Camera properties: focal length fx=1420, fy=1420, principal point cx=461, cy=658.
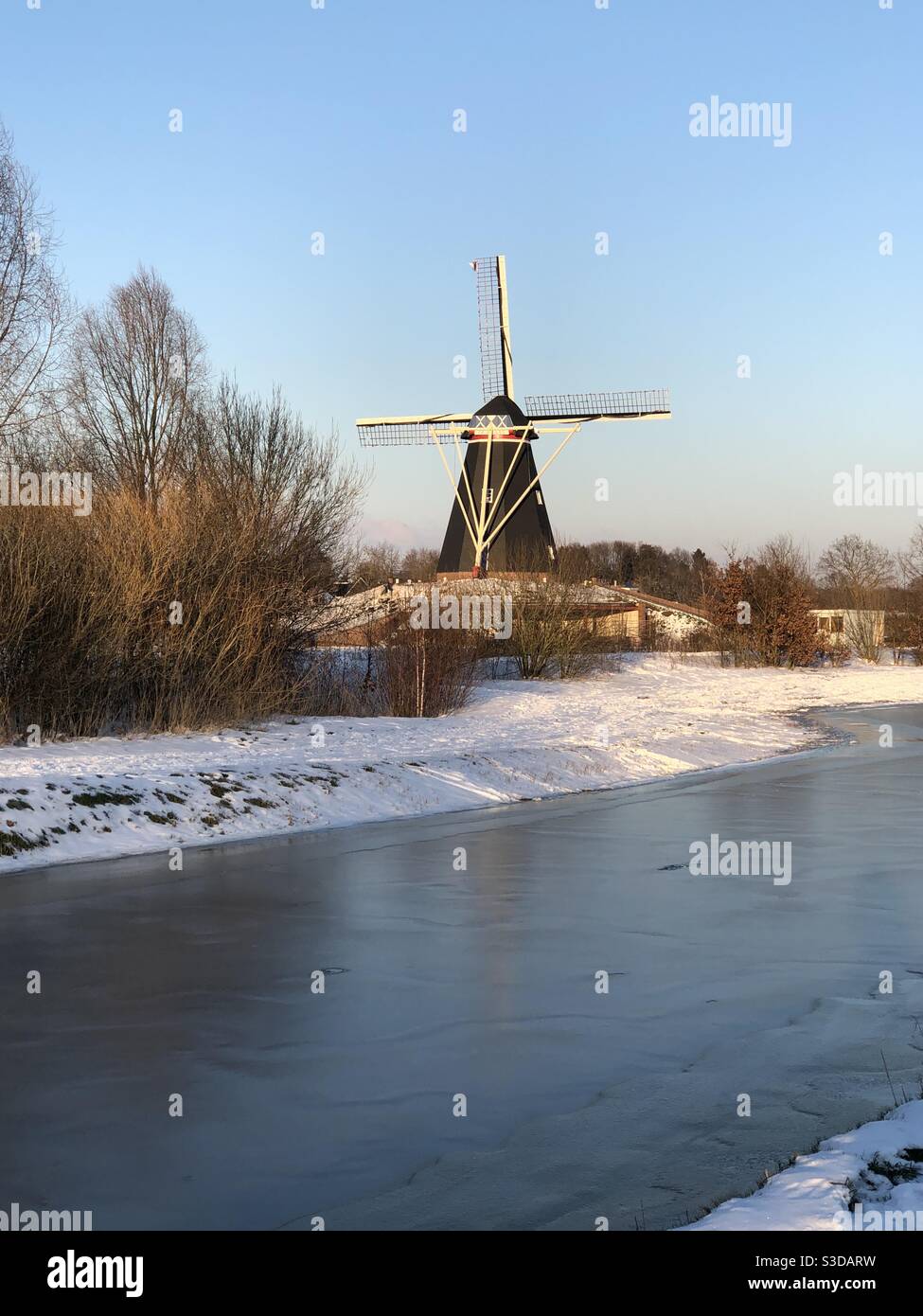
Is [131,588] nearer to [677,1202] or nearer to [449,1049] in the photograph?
[449,1049]

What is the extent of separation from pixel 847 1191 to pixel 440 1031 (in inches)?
124

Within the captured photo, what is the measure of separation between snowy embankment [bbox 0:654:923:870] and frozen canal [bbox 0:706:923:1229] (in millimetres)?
1844

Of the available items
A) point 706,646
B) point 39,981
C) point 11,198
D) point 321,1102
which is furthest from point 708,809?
point 706,646

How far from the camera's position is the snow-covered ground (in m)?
4.73

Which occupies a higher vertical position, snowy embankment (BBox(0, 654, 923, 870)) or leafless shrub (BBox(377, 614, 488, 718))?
leafless shrub (BBox(377, 614, 488, 718))

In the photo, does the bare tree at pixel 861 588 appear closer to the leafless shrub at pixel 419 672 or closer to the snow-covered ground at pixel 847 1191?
the leafless shrub at pixel 419 672

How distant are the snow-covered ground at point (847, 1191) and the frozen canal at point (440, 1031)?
0.23 meters

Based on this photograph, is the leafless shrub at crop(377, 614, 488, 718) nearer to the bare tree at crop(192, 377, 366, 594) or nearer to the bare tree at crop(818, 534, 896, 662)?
the bare tree at crop(192, 377, 366, 594)

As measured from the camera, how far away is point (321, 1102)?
645 cm

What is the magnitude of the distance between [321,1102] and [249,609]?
70.2 feet

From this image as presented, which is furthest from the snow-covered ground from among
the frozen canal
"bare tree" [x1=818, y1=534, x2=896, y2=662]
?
"bare tree" [x1=818, y1=534, x2=896, y2=662]

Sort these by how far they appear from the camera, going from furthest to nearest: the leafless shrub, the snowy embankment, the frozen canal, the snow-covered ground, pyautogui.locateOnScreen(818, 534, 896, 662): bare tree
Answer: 1. pyautogui.locateOnScreen(818, 534, 896, 662): bare tree
2. the leafless shrub
3. the snowy embankment
4. the frozen canal
5. the snow-covered ground

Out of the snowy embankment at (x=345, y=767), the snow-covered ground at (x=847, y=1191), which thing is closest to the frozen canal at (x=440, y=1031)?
the snow-covered ground at (x=847, y=1191)

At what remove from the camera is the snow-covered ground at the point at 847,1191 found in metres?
4.73
